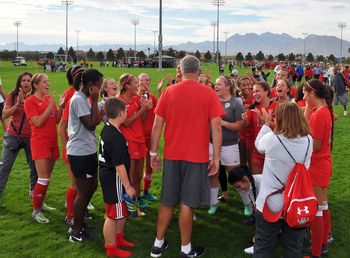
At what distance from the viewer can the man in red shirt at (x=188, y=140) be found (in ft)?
13.7

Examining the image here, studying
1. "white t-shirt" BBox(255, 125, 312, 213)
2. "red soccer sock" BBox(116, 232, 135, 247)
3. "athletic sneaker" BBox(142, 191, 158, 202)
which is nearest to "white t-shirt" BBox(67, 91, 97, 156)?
"red soccer sock" BBox(116, 232, 135, 247)

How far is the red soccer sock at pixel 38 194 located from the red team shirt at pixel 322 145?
3446mm

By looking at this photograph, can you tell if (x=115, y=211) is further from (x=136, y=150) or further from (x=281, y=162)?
(x=281, y=162)

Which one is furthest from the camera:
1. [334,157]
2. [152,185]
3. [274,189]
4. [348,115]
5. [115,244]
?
[348,115]

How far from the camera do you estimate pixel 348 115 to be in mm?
15328

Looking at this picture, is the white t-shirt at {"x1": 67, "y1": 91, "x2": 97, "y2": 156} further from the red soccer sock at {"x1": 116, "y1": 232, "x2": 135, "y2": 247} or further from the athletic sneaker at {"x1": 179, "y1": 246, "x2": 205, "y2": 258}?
the athletic sneaker at {"x1": 179, "y1": 246, "x2": 205, "y2": 258}

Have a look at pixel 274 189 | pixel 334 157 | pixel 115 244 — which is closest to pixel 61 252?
pixel 115 244

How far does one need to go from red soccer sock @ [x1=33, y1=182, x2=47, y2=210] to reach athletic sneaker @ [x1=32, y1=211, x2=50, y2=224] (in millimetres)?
99

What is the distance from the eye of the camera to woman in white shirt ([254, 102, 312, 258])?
3299 mm

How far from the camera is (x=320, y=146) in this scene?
157 inches

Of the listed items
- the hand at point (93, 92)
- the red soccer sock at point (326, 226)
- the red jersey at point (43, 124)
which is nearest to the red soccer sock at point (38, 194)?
the red jersey at point (43, 124)

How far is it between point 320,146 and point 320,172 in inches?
11.3

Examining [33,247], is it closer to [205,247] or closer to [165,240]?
[165,240]

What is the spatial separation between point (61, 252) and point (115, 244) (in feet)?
2.23
